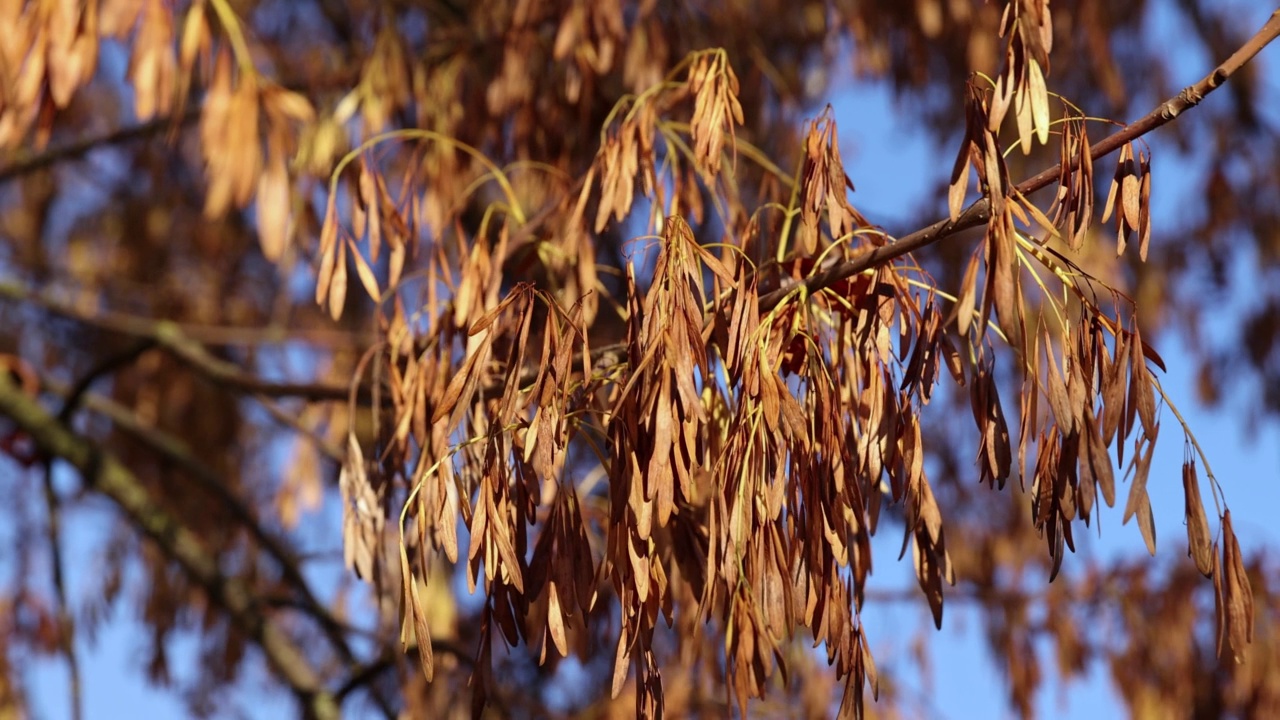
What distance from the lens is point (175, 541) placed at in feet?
8.12

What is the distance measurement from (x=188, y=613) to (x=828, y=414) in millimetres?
2419

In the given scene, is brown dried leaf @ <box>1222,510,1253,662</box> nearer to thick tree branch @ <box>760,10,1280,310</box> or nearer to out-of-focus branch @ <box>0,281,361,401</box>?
thick tree branch @ <box>760,10,1280,310</box>

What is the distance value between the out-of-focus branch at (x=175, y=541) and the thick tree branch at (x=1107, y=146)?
1456 mm

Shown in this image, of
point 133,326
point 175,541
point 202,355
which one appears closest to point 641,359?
point 202,355

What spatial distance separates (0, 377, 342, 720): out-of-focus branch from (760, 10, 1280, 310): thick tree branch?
1456mm

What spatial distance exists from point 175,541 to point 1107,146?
1.93 metres

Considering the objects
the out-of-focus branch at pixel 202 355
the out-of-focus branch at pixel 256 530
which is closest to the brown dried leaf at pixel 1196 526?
the out-of-focus branch at pixel 202 355

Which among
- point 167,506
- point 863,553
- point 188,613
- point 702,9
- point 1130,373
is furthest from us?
point 167,506

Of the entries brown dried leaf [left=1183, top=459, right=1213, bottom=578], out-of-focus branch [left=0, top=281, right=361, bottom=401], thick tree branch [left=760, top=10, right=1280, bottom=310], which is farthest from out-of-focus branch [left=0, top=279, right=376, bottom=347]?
brown dried leaf [left=1183, top=459, right=1213, bottom=578]

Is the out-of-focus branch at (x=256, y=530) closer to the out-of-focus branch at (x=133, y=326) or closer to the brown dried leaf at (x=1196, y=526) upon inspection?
the out-of-focus branch at (x=133, y=326)

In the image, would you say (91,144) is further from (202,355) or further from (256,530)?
(256,530)

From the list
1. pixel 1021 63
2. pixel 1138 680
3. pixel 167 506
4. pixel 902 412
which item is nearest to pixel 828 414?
pixel 902 412

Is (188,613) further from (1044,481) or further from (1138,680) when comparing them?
(1044,481)

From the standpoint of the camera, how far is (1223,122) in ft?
11.2
